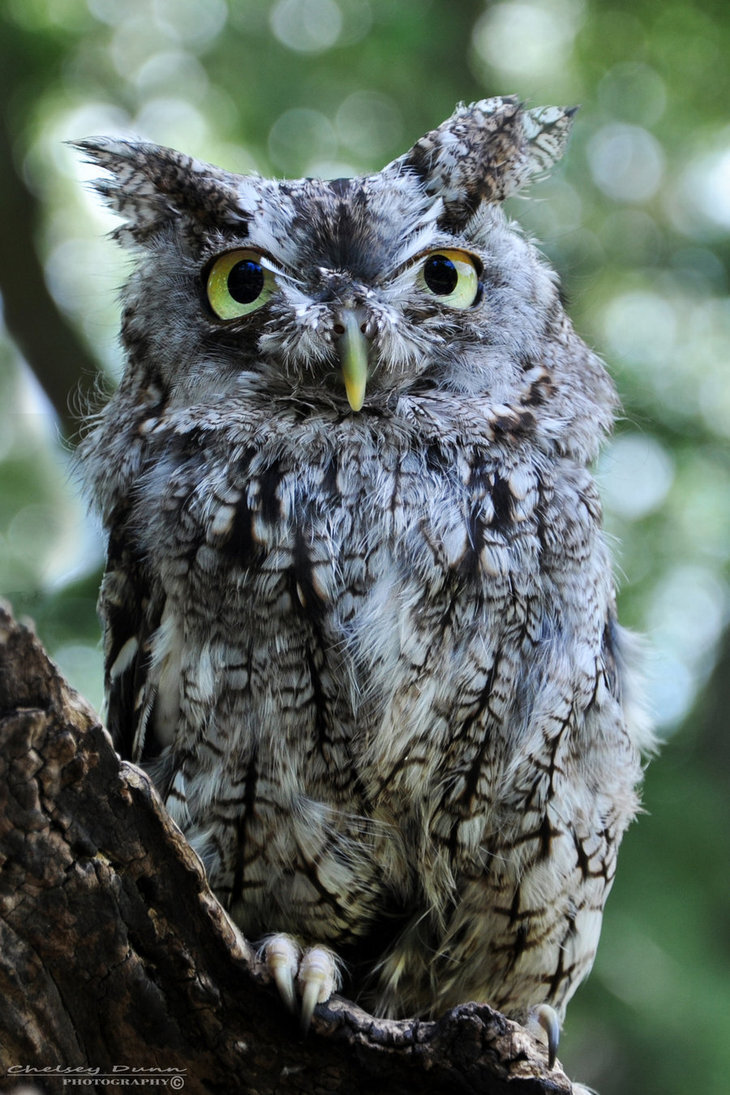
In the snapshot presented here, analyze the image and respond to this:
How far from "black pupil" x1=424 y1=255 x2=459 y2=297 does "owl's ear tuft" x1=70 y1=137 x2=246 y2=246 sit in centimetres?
37

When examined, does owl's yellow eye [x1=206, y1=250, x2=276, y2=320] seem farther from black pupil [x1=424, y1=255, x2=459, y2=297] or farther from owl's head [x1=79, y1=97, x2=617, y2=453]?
black pupil [x1=424, y1=255, x2=459, y2=297]

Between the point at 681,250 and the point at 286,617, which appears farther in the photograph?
the point at 681,250

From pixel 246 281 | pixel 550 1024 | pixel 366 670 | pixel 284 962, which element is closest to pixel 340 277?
pixel 246 281

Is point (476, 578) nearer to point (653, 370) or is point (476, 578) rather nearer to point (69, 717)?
point (69, 717)

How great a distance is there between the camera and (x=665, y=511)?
411cm

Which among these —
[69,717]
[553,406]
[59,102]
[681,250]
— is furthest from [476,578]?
[59,102]

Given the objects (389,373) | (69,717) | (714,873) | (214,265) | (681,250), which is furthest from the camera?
(681,250)

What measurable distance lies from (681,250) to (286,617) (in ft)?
10.0

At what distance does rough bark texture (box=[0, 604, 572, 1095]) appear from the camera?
1167mm

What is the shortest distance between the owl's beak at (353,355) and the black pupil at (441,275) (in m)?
0.27

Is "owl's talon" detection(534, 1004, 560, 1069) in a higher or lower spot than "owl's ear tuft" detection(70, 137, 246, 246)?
lower

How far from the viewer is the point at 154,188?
1.99m

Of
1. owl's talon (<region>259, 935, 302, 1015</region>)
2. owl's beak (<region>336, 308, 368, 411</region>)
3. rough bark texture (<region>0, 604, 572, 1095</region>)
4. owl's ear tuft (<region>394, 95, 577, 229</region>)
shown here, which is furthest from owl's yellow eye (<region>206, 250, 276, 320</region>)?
owl's talon (<region>259, 935, 302, 1015</region>)

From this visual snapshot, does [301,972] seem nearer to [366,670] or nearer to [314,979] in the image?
[314,979]
